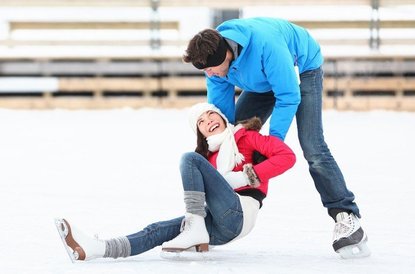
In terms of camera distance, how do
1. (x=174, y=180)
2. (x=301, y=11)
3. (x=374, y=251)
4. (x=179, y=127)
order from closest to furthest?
(x=374, y=251)
(x=174, y=180)
(x=179, y=127)
(x=301, y=11)

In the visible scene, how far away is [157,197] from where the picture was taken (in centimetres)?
445

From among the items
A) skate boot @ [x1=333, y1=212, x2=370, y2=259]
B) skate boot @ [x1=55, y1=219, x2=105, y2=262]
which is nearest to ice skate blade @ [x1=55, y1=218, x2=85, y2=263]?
skate boot @ [x1=55, y1=219, x2=105, y2=262]

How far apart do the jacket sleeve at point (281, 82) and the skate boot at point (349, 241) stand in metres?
0.39

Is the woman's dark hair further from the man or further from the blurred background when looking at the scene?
the blurred background

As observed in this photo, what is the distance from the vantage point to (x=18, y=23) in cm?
1090

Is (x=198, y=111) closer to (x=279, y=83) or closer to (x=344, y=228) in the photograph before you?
(x=279, y=83)

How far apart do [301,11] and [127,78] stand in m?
2.51

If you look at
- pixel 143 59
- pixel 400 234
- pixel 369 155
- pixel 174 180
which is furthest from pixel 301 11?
pixel 400 234

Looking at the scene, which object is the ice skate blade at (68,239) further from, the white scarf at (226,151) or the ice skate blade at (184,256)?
the white scarf at (226,151)

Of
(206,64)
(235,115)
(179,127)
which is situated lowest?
(179,127)

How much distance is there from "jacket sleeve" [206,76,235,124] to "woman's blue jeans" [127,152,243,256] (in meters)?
0.36

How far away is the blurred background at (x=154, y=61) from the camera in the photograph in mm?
10258

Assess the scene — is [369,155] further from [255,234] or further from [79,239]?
[79,239]

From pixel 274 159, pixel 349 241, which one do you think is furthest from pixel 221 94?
pixel 349 241
